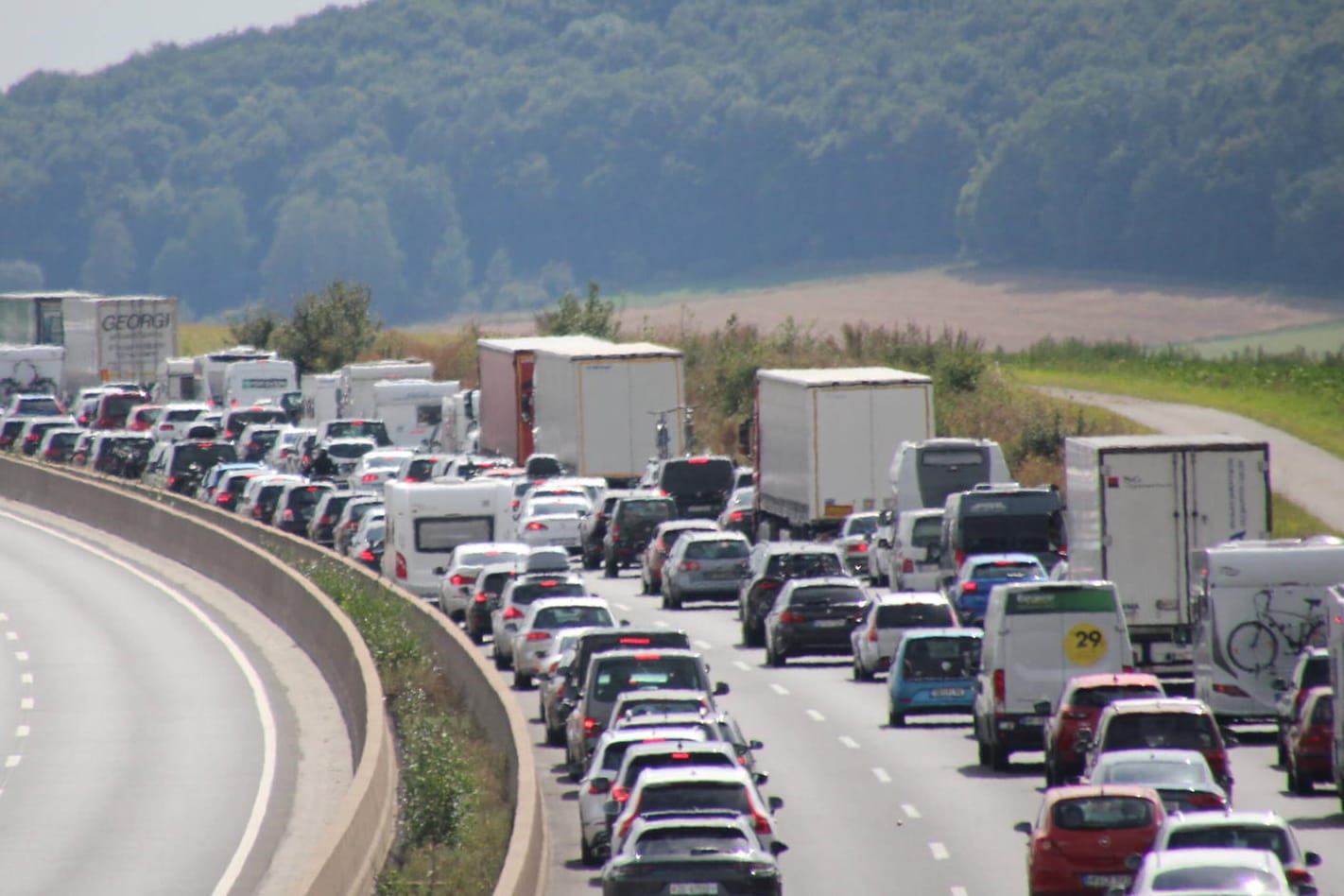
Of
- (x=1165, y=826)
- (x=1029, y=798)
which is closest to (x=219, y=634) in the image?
(x=1029, y=798)

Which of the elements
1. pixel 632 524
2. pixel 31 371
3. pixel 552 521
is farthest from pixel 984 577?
pixel 31 371

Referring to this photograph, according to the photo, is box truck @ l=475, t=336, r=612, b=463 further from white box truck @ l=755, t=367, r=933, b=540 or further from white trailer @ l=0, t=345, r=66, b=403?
white trailer @ l=0, t=345, r=66, b=403

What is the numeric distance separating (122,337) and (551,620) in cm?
6134

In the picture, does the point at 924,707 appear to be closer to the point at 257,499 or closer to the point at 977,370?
the point at 257,499

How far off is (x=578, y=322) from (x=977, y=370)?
28829mm

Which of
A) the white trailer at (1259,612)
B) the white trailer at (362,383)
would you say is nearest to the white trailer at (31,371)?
the white trailer at (362,383)

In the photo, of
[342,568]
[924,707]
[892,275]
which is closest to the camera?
[924,707]

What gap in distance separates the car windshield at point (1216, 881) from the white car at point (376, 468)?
43610 mm

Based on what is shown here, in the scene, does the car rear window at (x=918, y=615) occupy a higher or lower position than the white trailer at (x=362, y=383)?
lower

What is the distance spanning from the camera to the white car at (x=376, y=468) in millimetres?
58938

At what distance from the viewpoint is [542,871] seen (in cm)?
2036

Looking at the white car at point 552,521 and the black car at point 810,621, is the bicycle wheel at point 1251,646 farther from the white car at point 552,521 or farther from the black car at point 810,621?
the white car at point 552,521

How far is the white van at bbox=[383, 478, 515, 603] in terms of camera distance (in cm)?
4347

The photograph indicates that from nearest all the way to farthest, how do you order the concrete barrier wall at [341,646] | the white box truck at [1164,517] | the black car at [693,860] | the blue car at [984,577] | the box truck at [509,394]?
the black car at [693,860] < the concrete barrier wall at [341,646] < the white box truck at [1164,517] < the blue car at [984,577] < the box truck at [509,394]
